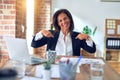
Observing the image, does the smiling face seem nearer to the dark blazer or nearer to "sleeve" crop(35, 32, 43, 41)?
the dark blazer

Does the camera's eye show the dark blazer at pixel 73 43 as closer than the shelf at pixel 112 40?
Yes

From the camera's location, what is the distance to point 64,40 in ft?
8.05

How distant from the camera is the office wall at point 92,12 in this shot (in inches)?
209

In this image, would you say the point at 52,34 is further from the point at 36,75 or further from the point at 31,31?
the point at 31,31

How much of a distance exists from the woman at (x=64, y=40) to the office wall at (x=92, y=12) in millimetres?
2807

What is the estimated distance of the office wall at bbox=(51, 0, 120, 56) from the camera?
532 centimetres

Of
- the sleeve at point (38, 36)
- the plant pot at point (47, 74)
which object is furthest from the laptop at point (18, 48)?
the sleeve at point (38, 36)

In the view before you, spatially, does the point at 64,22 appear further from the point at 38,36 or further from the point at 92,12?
the point at 92,12

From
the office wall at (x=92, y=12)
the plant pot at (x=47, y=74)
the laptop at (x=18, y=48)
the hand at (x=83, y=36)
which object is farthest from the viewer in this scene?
the office wall at (x=92, y=12)

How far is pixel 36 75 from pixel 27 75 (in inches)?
2.2

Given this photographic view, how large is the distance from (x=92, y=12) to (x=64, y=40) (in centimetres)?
307

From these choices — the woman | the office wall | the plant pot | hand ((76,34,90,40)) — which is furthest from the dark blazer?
the office wall

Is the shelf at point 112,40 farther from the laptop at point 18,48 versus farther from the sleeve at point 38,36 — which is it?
the laptop at point 18,48

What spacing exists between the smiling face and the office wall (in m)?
2.82
